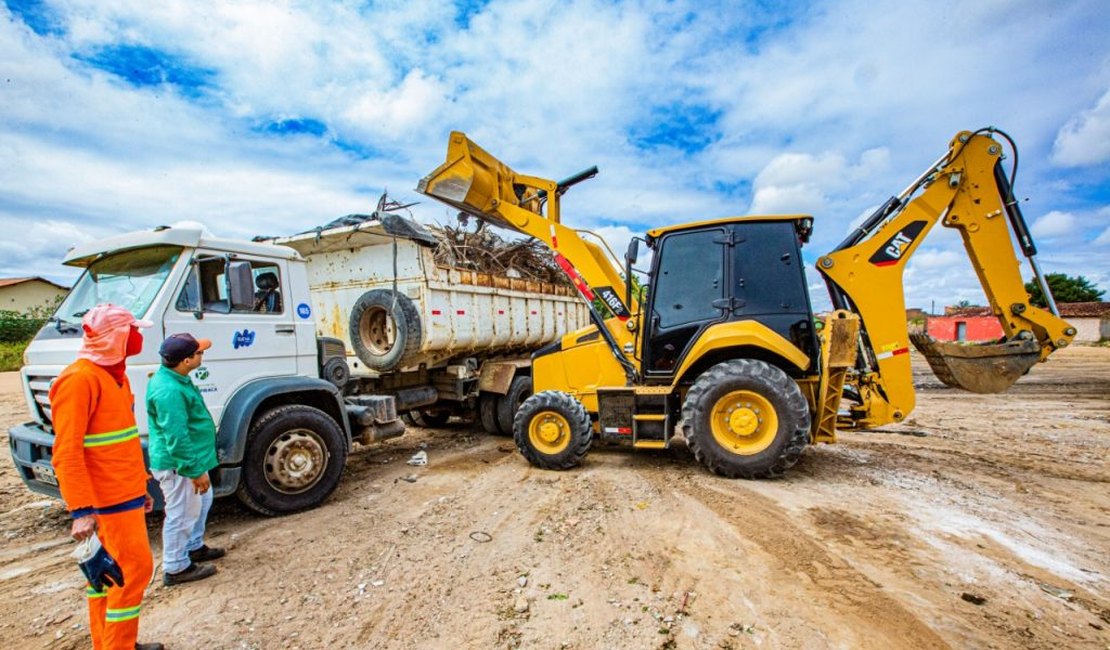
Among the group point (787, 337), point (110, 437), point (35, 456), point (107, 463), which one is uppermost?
point (787, 337)

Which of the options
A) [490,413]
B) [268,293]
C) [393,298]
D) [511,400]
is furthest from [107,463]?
[490,413]

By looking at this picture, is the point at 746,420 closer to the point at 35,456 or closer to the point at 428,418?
the point at 428,418

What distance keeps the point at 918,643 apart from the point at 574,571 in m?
1.73

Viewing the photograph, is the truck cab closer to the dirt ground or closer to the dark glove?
the dirt ground

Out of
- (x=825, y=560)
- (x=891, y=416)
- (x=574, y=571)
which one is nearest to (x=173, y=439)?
(x=574, y=571)

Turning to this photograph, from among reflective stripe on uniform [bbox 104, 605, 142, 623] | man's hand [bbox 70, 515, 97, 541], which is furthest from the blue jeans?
man's hand [bbox 70, 515, 97, 541]

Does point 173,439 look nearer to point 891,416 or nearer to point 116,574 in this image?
point 116,574

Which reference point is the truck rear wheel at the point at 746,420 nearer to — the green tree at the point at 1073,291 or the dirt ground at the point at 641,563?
the dirt ground at the point at 641,563

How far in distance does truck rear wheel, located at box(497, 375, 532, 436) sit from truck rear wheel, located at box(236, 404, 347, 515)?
9.14 feet

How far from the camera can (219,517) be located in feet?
14.3

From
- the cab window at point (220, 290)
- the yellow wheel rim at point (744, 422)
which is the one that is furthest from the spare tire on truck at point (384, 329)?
the yellow wheel rim at point (744, 422)

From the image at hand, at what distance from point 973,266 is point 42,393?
798 centimetres

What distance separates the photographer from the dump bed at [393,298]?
601 cm

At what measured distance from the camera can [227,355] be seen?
4145 mm
